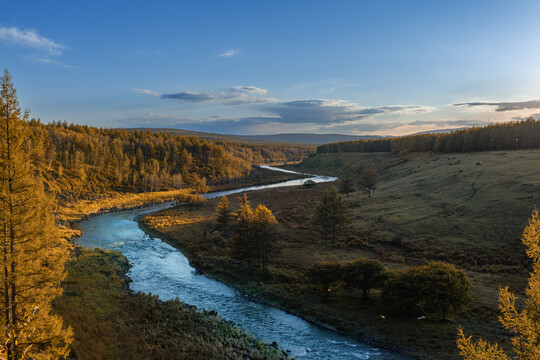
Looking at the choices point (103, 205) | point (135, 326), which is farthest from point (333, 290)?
point (103, 205)

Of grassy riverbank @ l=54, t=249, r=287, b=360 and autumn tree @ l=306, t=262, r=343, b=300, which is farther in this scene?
autumn tree @ l=306, t=262, r=343, b=300

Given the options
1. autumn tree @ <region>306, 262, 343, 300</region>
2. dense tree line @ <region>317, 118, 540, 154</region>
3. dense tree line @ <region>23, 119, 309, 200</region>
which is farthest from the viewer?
dense tree line @ <region>317, 118, 540, 154</region>

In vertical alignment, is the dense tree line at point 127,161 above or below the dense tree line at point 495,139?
below

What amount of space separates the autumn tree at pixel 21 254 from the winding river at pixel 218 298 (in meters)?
17.0

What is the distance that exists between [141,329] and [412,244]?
38.2 m

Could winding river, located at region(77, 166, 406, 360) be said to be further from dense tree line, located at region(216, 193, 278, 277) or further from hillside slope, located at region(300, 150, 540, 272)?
hillside slope, located at region(300, 150, 540, 272)

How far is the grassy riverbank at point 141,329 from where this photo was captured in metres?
20.4

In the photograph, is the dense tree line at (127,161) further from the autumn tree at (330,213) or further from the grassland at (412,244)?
the autumn tree at (330,213)

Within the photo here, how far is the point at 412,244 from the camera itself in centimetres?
4375

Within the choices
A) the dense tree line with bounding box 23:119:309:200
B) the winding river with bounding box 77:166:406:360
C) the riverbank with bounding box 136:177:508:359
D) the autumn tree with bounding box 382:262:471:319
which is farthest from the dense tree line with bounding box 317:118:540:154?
the winding river with bounding box 77:166:406:360

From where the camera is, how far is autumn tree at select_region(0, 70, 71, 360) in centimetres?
1187

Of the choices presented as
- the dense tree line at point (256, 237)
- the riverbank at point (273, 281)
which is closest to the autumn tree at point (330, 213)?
the riverbank at point (273, 281)

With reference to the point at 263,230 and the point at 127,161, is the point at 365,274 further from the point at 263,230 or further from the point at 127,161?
the point at 127,161

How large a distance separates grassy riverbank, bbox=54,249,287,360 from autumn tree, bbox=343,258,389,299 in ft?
36.0
